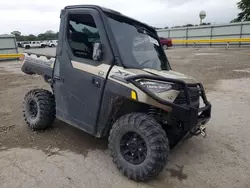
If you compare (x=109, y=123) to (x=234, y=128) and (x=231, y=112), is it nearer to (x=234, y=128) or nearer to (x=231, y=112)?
(x=234, y=128)

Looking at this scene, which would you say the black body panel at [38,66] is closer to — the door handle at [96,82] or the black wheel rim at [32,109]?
the black wheel rim at [32,109]

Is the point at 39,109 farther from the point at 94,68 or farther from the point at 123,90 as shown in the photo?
the point at 123,90

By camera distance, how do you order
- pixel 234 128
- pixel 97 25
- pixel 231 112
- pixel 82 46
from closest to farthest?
pixel 97 25, pixel 82 46, pixel 234 128, pixel 231 112

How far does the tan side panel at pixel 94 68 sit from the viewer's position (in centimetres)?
316

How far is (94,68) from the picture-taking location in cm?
327

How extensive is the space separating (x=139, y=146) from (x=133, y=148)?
0.33 ft

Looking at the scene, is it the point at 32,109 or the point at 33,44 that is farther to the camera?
the point at 33,44

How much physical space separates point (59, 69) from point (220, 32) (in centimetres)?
2576

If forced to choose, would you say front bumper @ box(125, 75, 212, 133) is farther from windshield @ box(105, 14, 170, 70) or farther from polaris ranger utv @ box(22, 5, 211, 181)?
windshield @ box(105, 14, 170, 70)

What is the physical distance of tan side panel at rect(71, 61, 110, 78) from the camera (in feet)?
10.4

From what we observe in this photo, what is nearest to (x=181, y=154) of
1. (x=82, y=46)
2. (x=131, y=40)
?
(x=131, y=40)

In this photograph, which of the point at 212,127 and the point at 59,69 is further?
the point at 212,127

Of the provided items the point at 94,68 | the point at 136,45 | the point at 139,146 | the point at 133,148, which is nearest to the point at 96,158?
the point at 133,148

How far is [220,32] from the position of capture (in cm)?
2567
